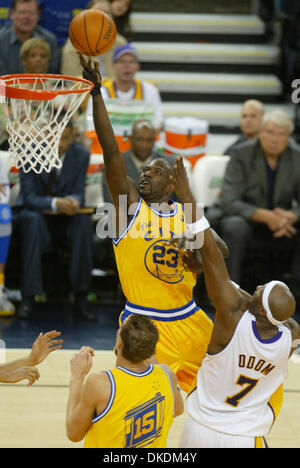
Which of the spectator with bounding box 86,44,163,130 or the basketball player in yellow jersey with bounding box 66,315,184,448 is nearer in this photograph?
the basketball player in yellow jersey with bounding box 66,315,184,448

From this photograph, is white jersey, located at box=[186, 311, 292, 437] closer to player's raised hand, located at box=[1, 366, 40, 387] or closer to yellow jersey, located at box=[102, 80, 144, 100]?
player's raised hand, located at box=[1, 366, 40, 387]

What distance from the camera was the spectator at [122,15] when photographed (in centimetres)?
884

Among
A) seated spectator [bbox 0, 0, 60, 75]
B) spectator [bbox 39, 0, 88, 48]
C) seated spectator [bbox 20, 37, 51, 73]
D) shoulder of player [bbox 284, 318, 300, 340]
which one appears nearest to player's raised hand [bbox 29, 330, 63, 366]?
shoulder of player [bbox 284, 318, 300, 340]

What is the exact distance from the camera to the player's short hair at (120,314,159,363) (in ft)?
9.91

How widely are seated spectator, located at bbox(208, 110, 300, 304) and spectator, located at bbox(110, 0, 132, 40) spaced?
2.87 m

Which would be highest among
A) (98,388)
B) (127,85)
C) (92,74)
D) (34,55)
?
(92,74)

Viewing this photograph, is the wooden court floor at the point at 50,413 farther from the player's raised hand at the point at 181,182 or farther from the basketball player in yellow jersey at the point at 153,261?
the player's raised hand at the point at 181,182

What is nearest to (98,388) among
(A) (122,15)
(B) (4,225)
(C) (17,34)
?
(B) (4,225)

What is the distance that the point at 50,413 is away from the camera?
15.2 feet

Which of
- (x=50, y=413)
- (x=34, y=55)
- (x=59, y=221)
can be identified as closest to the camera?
(x=50, y=413)

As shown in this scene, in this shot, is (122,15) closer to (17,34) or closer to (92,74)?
(17,34)

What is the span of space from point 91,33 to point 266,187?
127 inches

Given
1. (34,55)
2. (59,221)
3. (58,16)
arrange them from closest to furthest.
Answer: (59,221) → (34,55) → (58,16)

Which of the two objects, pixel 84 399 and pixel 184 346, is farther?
pixel 184 346
